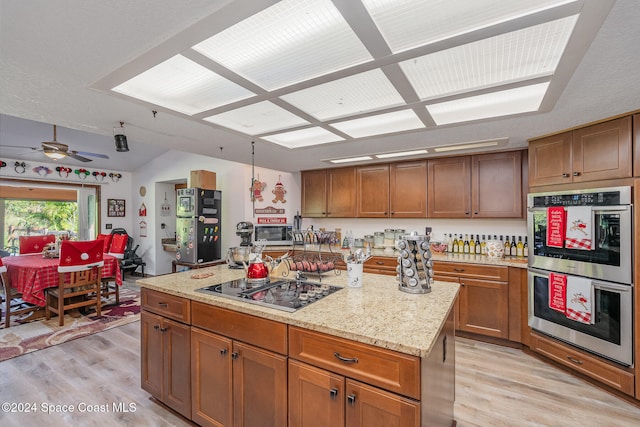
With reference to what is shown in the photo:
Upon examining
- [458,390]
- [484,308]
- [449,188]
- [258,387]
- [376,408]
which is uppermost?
[449,188]

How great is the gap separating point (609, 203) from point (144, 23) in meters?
3.25

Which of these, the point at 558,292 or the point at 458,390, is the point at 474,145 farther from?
the point at 458,390

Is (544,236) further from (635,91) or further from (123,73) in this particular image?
(123,73)

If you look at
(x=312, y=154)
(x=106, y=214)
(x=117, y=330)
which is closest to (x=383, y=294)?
(x=312, y=154)

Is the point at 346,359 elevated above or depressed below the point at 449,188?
below

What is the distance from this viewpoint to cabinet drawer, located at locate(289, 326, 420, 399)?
1.08 meters

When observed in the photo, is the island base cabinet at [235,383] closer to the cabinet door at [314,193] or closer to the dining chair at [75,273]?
the dining chair at [75,273]

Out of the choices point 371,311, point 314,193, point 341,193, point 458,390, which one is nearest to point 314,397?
point 371,311

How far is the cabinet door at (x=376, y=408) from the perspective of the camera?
107 cm

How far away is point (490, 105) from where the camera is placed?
2.01m

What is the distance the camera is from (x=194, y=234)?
4.77m

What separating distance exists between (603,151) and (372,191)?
2455 mm

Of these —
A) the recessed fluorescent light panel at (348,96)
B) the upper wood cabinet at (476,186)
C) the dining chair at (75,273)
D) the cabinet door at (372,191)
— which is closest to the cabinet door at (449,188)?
the upper wood cabinet at (476,186)

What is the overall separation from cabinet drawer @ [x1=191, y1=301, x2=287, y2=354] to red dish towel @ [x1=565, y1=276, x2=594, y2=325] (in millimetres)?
2529
